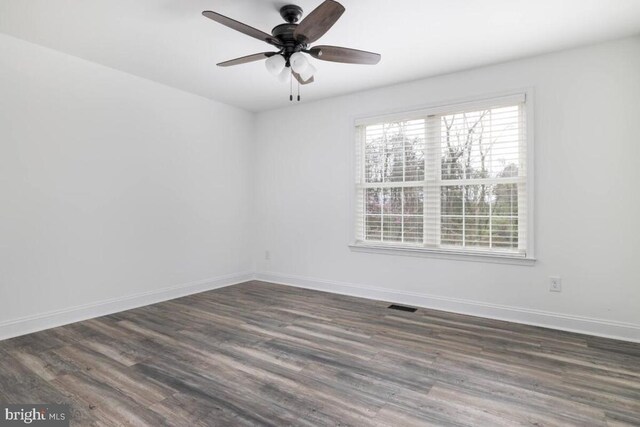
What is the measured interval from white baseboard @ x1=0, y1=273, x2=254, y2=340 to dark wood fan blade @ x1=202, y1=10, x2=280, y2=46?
2904 mm

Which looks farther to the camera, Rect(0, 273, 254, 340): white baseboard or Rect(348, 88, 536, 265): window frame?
Rect(348, 88, 536, 265): window frame

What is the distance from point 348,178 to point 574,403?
2.98 meters

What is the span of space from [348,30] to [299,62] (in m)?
0.63

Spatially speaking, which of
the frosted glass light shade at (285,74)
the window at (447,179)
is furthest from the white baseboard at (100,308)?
the frosted glass light shade at (285,74)

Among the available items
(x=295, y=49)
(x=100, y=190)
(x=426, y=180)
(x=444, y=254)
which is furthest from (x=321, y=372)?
(x=100, y=190)

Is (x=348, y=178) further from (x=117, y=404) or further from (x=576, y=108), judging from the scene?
(x=117, y=404)

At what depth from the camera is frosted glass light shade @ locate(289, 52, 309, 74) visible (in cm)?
241

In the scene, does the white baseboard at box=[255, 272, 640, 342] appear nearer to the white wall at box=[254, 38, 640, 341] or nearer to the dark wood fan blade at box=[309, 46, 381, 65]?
the white wall at box=[254, 38, 640, 341]

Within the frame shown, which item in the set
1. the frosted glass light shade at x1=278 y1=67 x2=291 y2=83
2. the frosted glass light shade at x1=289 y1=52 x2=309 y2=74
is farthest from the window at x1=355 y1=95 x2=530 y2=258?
the frosted glass light shade at x1=289 y1=52 x2=309 y2=74

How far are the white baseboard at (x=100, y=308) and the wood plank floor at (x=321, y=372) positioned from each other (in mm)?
134

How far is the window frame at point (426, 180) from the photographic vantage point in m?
3.18

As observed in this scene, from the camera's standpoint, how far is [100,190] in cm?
342

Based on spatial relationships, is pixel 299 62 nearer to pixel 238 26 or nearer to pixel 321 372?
pixel 238 26

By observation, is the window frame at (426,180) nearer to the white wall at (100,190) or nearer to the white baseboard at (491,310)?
the white baseboard at (491,310)
